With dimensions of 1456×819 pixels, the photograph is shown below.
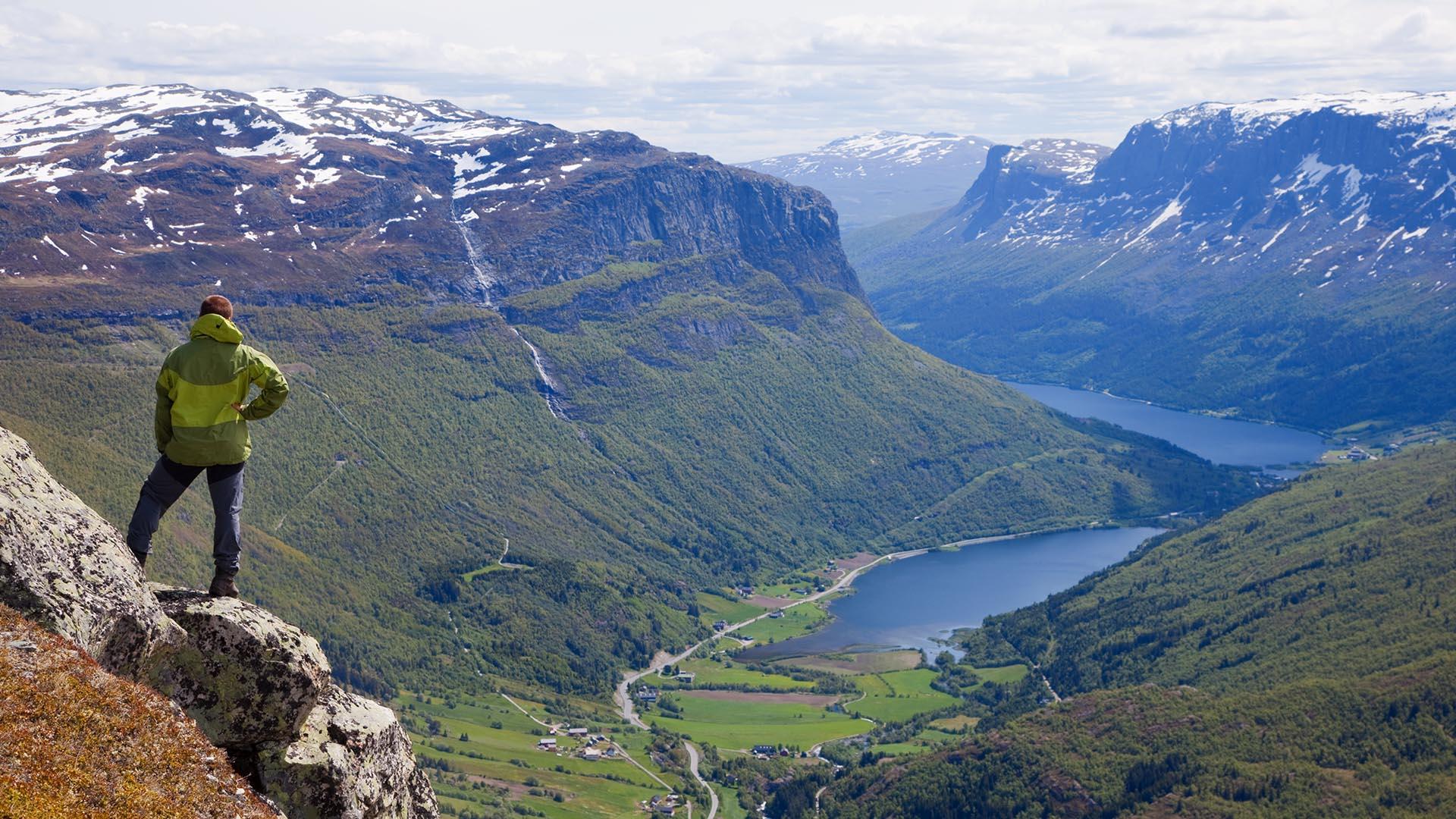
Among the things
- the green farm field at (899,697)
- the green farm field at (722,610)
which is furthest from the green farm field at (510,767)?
the green farm field at (722,610)

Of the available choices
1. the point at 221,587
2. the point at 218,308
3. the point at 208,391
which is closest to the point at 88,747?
the point at 221,587

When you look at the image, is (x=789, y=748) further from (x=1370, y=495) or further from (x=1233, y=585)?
(x=1370, y=495)

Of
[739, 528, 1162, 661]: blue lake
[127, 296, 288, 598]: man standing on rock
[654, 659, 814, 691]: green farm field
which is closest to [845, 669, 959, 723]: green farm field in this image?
[654, 659, 814, 691]: green farm field

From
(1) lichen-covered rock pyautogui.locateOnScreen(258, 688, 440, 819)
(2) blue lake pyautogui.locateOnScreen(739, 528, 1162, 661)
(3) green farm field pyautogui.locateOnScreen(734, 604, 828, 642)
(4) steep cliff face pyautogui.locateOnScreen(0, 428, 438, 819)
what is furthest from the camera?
(3) green farm field pyautogui.locateOnScreen(734, 604, 828, 642)

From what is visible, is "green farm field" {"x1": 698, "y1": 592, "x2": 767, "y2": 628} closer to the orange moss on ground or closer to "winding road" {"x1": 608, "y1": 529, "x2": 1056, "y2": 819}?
"winding road" {"x1": 608, "y1": 529, "x2": 1056, "y2": 819}

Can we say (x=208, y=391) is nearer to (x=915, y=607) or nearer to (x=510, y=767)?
(x=510, y=767)

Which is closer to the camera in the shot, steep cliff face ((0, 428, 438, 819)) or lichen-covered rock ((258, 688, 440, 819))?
steep cliff face ((0, 428, 438, 819))

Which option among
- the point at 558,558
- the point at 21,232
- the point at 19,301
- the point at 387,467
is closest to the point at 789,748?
the point at 558,558
